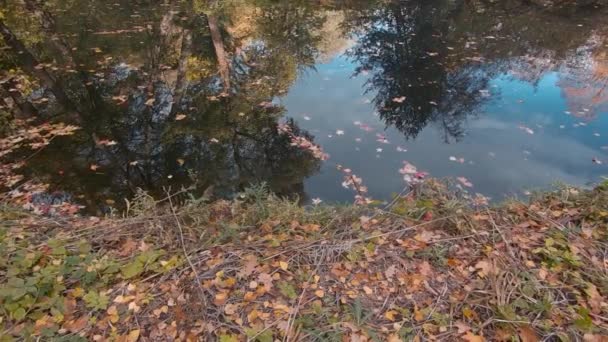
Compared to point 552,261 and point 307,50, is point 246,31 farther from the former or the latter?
point 552,261

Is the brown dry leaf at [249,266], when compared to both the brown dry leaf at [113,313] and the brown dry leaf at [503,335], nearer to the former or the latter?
the brown dry leaf at [113,313]

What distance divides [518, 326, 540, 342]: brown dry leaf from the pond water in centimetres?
263

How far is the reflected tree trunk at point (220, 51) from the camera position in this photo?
763 cm

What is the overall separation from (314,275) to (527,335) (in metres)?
1.35

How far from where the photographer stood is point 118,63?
773cm

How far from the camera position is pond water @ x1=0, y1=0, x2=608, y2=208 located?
5.23m

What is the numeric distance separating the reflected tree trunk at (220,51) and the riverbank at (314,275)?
460cm

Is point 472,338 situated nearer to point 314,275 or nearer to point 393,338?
point 393,338

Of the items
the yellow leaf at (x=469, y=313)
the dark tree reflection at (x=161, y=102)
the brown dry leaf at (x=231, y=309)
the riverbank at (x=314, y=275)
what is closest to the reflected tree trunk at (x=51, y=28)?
the dark tree reflection at (x=161, y=102)

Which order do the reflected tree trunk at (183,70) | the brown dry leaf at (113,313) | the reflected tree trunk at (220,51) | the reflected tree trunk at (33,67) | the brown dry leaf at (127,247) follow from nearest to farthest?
the brown dry leaf at (113,313) < the brown dry leaf at (127,247) < the reflected tree trunk at (33,67) < the reflected tree trunk at (183,70) < the reflected tree trunk at (220,51)

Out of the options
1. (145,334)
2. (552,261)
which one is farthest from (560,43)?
(145,334)

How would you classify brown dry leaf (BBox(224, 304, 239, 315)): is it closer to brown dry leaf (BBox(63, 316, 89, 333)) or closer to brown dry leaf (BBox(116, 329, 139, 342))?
brown dry leaf (BBox(116, 329, 139, 342))

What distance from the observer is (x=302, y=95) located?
24.2 ft

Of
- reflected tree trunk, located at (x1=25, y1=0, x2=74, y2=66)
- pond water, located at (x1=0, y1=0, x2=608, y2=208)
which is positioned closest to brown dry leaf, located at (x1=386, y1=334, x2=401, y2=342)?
pond water, located at (x1=0, y1=0, x2=608, y2=208)
